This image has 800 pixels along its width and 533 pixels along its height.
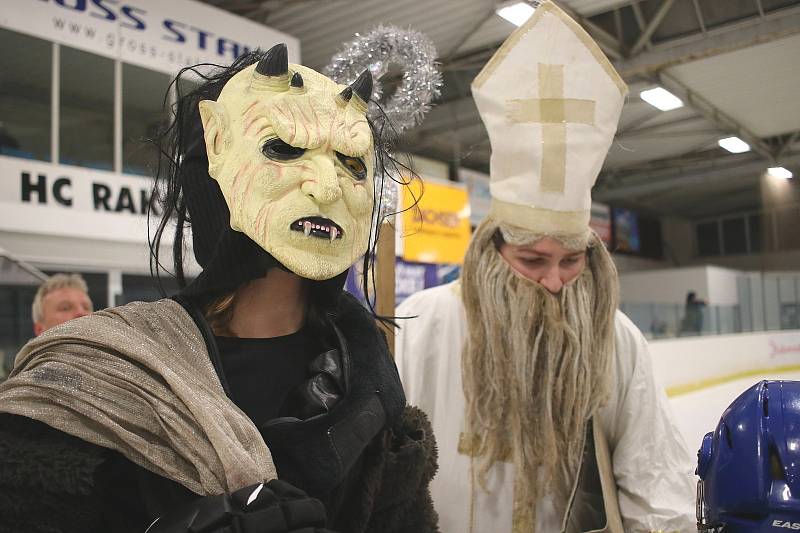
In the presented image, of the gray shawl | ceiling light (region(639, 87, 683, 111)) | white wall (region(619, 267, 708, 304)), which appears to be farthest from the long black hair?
white wall (region(619, 267, 708, 304))

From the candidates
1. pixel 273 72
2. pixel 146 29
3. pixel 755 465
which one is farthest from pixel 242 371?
pixel 146 29

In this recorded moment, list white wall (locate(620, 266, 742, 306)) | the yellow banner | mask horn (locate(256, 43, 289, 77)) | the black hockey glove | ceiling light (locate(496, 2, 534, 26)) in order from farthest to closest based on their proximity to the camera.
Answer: the yellow banner → white wall (locate(620, 266, 742, 306)) → ceiling light (locate(496, 2, 534, 26)) → mask horn (locate(256, 43, 289, 77)) → the black hockey glove

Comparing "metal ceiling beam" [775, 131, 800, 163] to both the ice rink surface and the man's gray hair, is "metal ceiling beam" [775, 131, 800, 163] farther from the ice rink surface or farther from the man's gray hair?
the man's gray hair

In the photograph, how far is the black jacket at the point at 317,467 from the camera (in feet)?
2.42

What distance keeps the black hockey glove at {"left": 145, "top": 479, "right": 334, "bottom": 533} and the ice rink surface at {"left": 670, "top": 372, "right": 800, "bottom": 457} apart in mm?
941

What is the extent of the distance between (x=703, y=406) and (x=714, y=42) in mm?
862

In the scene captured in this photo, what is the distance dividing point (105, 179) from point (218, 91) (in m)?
4.41

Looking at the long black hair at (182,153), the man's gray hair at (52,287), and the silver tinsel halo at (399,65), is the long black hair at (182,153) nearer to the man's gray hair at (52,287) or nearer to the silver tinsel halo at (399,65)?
the silver tinsel halo at (399,65)

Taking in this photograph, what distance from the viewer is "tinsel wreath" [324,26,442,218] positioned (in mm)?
1473

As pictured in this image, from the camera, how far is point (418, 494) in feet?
3.53

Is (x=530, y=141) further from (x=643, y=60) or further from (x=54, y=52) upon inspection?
(x=54, y=52)

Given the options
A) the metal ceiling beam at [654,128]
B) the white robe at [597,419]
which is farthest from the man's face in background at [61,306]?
the metal ceiling beam at [654,128]

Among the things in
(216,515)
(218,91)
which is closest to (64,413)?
(216,515)

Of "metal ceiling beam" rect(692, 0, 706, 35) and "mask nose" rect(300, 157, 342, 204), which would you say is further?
"metal ceiling beam" rect(692, 0, 706, 35)
